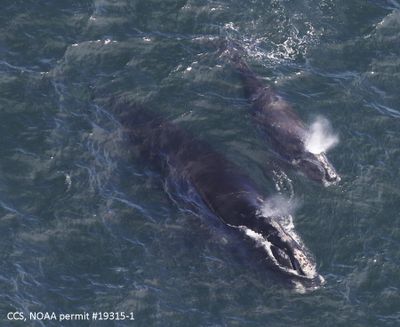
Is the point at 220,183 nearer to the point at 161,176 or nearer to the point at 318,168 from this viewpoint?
the point at 161,176

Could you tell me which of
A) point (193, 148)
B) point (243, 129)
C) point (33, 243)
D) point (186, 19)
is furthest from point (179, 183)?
point (186, 19)

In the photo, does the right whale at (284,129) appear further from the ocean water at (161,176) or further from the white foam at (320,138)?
the ocean water at (161,176)

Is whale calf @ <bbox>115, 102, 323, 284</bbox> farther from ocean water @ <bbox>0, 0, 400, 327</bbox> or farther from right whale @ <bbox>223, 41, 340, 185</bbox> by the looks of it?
right whale @ <bbox>223, 41, 340, 185</bbox>

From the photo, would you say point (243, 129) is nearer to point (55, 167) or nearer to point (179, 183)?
point (179, 183)

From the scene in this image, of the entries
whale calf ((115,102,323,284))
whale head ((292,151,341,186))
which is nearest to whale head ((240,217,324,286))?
whale calf ((115,102,323,284))

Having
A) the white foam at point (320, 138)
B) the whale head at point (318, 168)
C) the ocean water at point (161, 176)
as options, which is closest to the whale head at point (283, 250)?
the ocean water at point (161, 176)

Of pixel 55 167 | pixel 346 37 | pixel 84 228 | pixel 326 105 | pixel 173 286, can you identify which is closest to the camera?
pixel 173 286

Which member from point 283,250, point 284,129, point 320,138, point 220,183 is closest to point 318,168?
point 320,138
